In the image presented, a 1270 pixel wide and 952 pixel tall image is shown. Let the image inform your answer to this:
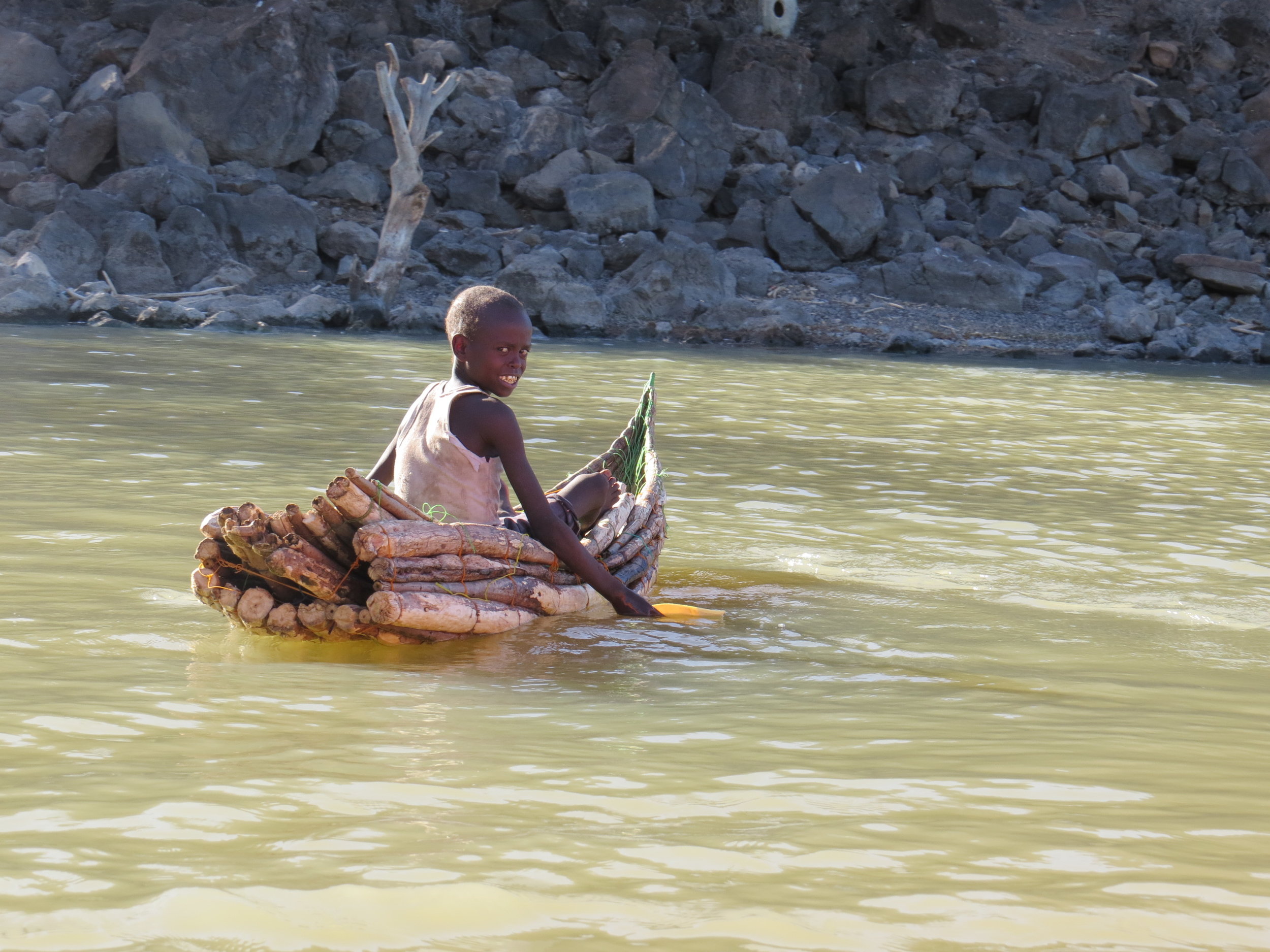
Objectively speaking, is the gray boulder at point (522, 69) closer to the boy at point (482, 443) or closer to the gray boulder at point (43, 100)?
the gray boulder at point (43, 100)

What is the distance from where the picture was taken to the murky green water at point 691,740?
2.21m

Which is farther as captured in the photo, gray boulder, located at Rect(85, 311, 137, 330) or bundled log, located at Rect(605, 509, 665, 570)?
gray boulder, located at Rect(85, 311, 137, 330)

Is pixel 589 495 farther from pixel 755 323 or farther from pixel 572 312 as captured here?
pixel 755 323

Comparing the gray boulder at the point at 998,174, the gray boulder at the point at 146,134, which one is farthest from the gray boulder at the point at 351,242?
the gray boulder at the point at 998,174

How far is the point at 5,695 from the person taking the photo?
337 centimetres

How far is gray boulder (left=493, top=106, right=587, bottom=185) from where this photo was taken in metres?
22.6

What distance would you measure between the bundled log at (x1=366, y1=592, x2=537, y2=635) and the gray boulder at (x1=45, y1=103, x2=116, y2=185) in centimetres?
1868

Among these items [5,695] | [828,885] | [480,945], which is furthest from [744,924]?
[5,695]

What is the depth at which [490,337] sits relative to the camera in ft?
14.5

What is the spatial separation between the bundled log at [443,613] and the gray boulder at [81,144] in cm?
1868

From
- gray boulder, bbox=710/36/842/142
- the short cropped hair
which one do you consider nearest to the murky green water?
the short cropped hair

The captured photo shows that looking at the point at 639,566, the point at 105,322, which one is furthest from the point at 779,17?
the point at 639,566

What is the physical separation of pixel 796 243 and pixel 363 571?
1829 centimetres

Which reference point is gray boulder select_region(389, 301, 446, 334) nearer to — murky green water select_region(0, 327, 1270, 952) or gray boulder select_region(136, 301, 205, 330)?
gray boulder select_region(136, 301, 205, 330)
